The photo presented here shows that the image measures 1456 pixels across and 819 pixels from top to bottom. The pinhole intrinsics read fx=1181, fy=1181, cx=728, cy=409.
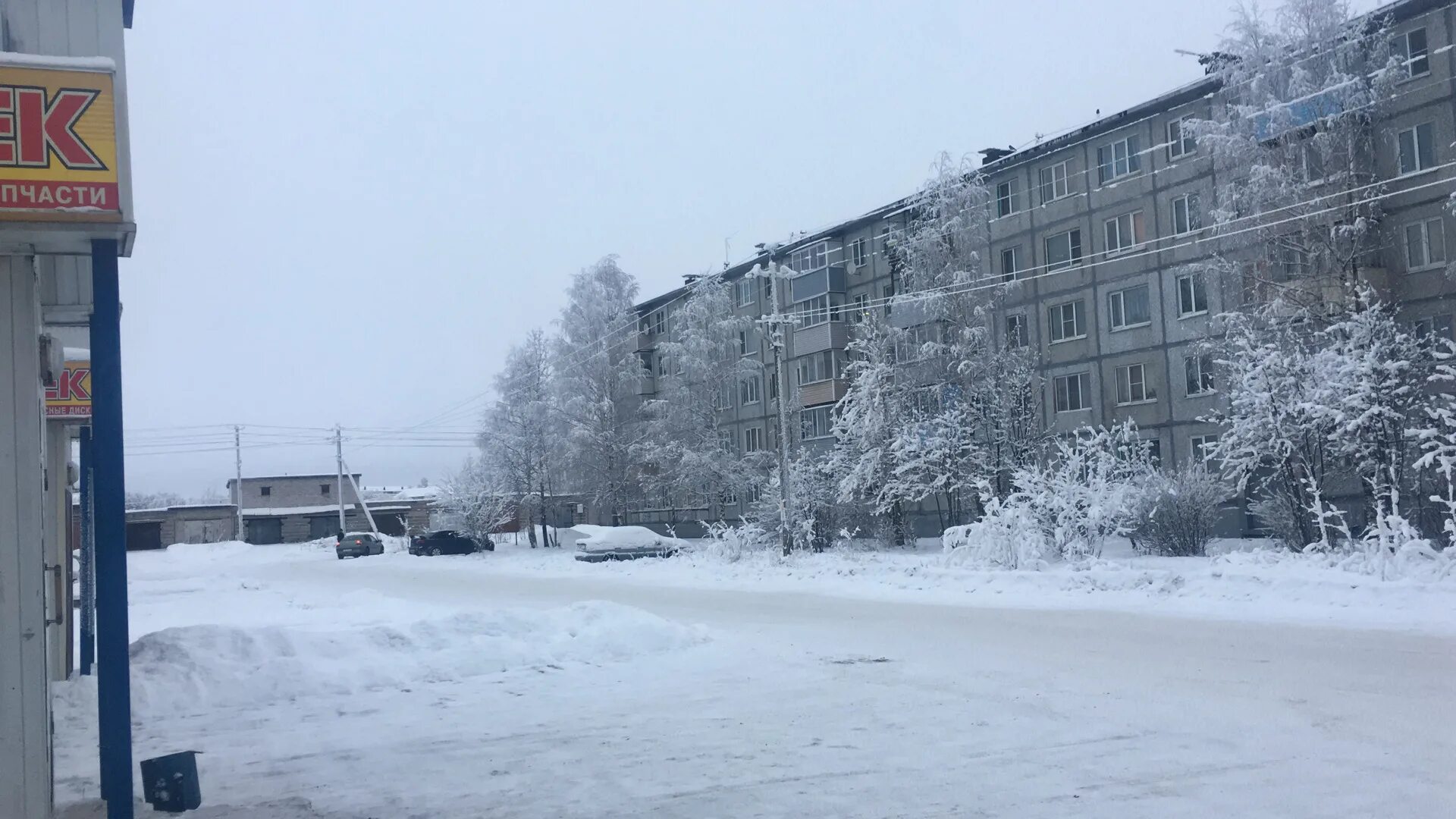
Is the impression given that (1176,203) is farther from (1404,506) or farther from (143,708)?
(143,708)

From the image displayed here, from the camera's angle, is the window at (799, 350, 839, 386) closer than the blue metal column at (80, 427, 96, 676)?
No

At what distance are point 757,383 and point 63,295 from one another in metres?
50.9

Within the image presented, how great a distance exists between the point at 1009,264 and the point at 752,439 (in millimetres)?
19728

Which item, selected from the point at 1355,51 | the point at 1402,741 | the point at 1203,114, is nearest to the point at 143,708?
the point at 1402,741

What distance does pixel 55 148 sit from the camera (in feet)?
19.1

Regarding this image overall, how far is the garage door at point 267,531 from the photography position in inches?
3701

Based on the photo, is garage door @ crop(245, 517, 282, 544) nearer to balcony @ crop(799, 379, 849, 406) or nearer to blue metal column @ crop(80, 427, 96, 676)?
balcony @ crop(799, 379, 849, 406)

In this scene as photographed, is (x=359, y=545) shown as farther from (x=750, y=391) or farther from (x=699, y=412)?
(x=750, y=391)

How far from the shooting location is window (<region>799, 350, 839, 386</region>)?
50812mm

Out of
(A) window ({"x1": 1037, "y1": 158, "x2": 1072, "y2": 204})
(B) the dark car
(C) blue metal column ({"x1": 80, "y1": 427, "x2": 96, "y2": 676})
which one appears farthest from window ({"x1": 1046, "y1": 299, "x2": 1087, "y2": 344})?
(C) blue metal column ({"x1": 80, "y1": 427, "x2": 96, "y2": 676})

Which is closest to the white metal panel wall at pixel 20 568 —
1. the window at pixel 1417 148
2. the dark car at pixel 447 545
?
the window at pixel 1417 148

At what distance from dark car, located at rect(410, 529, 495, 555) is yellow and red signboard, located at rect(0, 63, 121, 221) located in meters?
52.0

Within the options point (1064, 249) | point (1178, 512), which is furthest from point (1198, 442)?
point (1178, 512)

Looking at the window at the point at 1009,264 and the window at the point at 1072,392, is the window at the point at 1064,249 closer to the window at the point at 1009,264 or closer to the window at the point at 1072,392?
the window at the point at 1009,264
